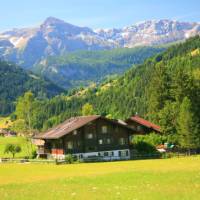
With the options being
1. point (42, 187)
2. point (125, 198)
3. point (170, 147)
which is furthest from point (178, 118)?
point (125, 198)

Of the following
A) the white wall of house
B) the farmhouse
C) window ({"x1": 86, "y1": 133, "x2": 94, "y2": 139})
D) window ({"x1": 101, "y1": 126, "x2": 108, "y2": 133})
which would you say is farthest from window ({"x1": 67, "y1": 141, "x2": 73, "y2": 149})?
window ({"x1": 101, "y1": 126, "x2": 108, "y2": 133})

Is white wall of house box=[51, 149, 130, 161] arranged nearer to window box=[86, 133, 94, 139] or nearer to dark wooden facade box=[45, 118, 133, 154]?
dark wooden facade box=[45, 118, 133, 154]

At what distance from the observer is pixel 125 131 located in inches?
4082

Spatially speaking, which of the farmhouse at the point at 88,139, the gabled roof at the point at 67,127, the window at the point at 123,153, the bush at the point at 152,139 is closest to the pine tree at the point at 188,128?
the bush at the point at 152,139

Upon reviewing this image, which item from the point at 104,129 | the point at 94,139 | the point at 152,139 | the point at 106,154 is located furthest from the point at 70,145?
the point at 152,139

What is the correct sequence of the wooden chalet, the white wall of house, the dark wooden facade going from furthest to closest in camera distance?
the wooden chalet
the dark wooden facade
the white wall of house

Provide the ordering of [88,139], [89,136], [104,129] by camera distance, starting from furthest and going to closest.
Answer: [104,129], [89,136], [88,139]

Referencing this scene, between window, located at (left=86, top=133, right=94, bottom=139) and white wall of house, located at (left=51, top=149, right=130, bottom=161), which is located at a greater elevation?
window, located at (left=86, top=133, right=94, bottom=139)

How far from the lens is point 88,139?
98.1 m

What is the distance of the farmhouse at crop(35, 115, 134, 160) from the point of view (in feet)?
310

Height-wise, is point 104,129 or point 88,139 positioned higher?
point 104,129

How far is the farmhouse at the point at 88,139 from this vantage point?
9439cm

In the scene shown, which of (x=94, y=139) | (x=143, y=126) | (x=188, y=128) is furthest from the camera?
(x=143, y=126)

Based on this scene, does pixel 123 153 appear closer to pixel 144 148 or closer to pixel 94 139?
pixel 144 148
